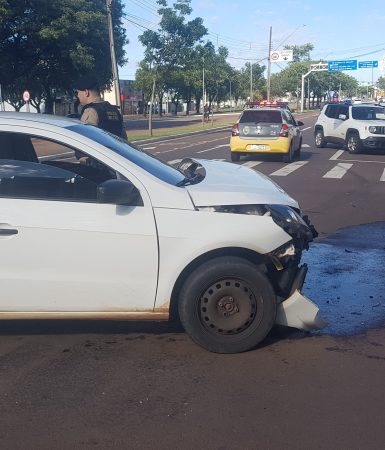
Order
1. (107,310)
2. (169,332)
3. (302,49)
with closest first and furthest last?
1. (107,310)
2. (169,332)
3. (302,49)

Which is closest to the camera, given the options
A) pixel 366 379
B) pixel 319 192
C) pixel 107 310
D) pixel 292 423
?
pixel 292 423

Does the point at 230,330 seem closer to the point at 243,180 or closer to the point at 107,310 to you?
the point at 107,310

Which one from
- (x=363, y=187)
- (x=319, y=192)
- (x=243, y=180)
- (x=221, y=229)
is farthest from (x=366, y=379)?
(x=363, y=187)

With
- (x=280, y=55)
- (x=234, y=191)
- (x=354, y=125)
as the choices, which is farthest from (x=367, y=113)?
(x=280, y=55)

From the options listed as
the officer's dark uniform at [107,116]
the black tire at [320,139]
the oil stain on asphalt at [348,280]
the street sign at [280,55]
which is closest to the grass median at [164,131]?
the black tire at [320,139]

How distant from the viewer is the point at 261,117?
739 inches

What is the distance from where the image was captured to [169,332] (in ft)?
16.5

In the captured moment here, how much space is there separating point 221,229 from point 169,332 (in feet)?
3.68

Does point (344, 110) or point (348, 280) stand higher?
point (344, 110)

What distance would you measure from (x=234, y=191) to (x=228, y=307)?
0.85 meters

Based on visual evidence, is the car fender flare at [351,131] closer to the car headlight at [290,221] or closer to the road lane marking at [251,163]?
the road lane marking at [251,163]

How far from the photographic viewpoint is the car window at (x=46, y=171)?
446 cm

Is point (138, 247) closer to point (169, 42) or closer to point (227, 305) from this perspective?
point (227, 305)

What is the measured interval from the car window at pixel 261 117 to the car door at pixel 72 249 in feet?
48.4
